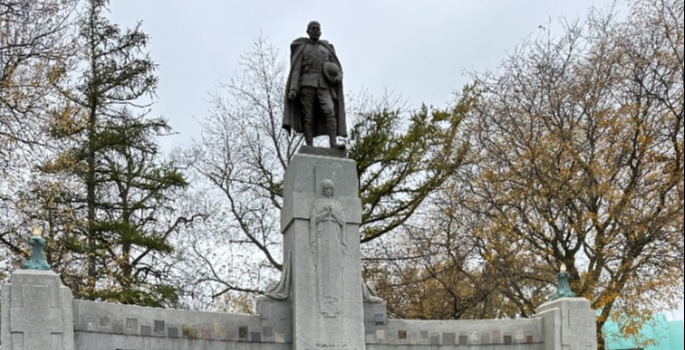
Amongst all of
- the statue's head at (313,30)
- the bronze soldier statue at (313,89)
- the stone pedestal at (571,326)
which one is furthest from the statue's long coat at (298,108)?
the stone pedestal at (571,326)

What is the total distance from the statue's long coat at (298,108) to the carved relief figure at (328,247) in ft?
4.51

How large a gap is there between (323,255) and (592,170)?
9.38 meters

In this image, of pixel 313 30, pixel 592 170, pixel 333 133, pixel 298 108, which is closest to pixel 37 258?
pixel 298 108

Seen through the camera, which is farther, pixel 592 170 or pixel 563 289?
pixel 592 170

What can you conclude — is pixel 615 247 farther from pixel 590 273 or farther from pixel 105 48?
pixel 105 48

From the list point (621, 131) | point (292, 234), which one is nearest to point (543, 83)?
point (621, 131)

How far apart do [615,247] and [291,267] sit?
10.4 meters

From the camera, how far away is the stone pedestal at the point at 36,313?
10922 mm

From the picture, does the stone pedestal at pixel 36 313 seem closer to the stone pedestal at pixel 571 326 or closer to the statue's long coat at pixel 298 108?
the statue's long coat at pixel 298 108

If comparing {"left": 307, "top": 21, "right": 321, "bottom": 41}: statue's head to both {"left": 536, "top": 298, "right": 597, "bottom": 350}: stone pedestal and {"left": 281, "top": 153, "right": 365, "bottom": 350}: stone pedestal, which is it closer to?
{"left": 281, "top": 153, "right": 365, "bottom": 350}: stone pedestal

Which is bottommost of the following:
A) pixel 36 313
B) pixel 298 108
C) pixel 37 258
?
pixel 36 313

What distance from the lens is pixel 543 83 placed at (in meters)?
21.9

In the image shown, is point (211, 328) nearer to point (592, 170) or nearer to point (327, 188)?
point (327, 188)

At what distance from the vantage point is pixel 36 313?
11.0 meters
